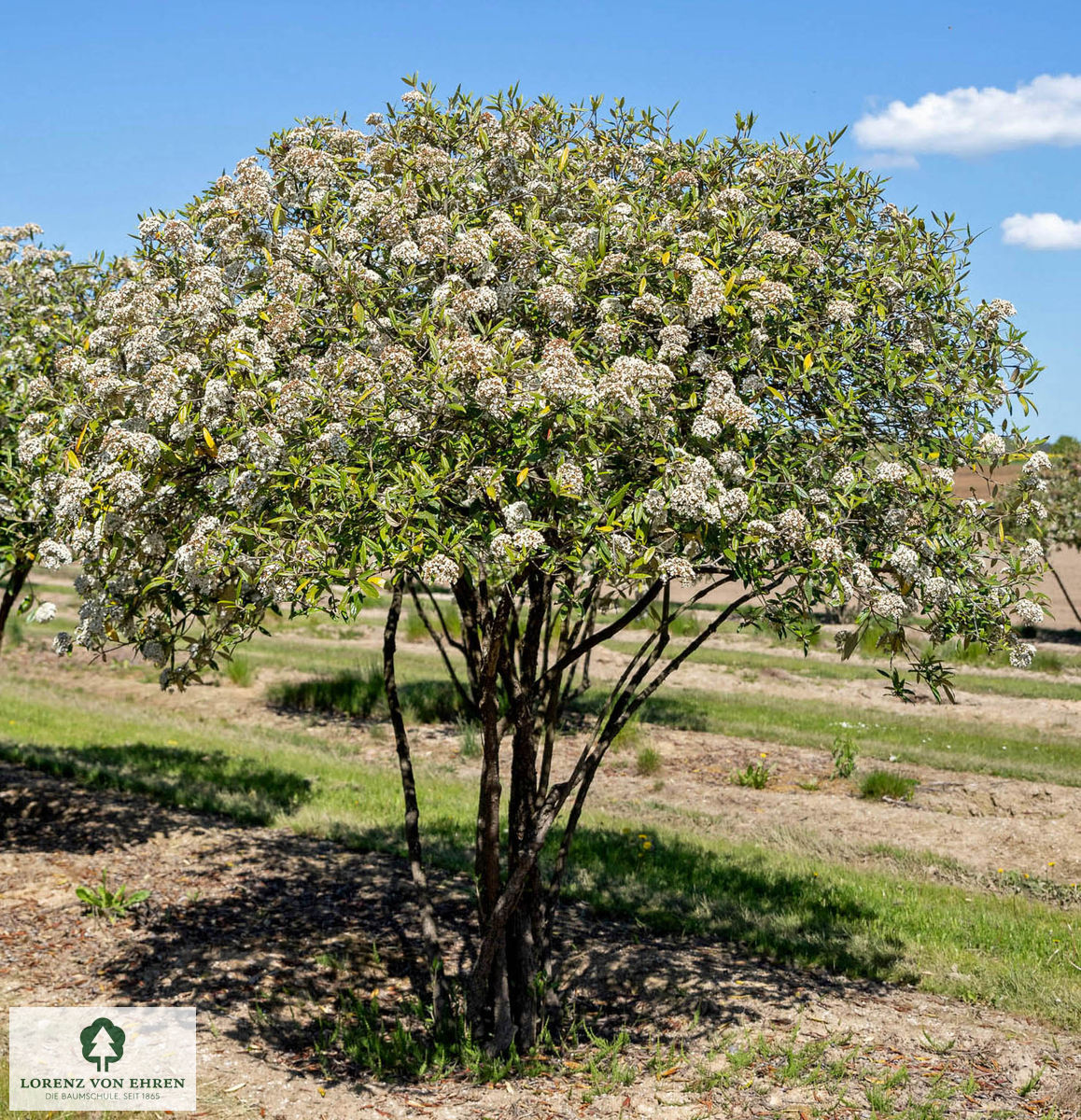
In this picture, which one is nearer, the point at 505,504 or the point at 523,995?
the point at 505,504

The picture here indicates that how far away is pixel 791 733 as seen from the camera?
1539 centimetres

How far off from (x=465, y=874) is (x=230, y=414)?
5483 mm

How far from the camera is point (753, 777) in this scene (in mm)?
12898

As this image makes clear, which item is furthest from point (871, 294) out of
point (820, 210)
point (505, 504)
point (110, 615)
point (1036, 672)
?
point (1036, 672)

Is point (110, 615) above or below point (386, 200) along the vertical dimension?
below

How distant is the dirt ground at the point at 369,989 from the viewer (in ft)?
18.2

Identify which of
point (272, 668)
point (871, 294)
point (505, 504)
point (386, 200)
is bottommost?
point (272, 668)

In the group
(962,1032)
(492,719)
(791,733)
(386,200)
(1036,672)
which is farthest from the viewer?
(1036,672)

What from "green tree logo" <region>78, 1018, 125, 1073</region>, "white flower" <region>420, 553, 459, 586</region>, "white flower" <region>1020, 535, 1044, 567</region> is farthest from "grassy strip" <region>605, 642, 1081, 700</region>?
"white flower" <region>420, 553, 459, 586</region>

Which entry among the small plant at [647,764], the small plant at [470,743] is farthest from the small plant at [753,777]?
the small plant at [470,743]

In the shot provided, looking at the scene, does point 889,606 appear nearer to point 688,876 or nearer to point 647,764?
point 688,876

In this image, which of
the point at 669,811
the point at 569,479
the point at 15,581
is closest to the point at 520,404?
the point at 569,479

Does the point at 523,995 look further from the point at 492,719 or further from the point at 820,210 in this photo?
the point at 820,210

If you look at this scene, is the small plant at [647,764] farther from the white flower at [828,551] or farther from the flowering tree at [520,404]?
the white flower at [828,551]
